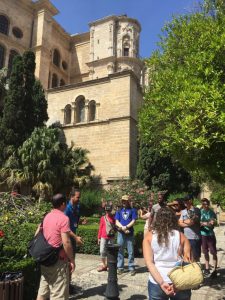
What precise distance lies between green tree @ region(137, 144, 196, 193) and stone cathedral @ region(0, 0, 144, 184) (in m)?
0.98

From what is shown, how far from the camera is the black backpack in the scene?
386 centimetres

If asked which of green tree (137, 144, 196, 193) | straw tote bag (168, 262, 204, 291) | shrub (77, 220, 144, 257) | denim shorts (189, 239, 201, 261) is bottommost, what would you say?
shrub (77, 220, 144, 257)

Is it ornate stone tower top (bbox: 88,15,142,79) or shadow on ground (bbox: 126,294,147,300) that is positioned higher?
ornate stone tower top (bbox: 88,15,142,79)

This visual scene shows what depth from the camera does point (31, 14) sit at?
39250 mm

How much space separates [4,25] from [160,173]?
27297 millimetres

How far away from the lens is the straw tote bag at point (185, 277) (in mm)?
3043

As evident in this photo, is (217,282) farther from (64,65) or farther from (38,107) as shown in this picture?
(64,65)

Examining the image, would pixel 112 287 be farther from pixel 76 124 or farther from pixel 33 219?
pixel 76 124

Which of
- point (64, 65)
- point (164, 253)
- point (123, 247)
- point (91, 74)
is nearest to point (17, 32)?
point (64, 65)

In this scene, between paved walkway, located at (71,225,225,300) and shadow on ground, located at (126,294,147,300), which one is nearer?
shadow on ground, located at (126,294,147,300)

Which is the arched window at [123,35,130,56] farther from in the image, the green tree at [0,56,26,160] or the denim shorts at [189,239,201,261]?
the denim shorts at [189,239,201,261]

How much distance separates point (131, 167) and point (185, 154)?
47.5 ft

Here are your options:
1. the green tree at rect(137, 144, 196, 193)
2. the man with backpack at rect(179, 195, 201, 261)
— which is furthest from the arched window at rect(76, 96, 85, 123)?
the man with backpack at rect(179, 195, 201, 261)

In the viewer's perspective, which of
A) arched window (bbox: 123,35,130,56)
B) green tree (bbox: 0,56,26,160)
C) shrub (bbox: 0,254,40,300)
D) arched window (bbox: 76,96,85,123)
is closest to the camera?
shrub (bbox: 0,254,40,300)
